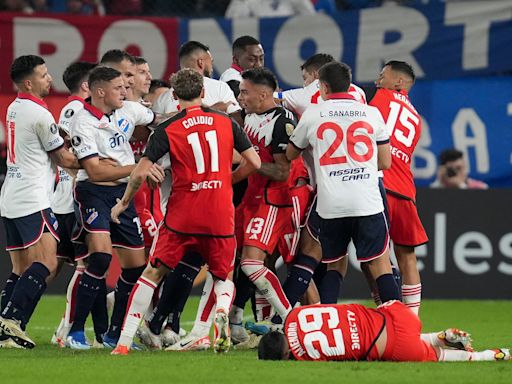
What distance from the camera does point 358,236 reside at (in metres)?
9.25

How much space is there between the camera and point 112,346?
9.85m

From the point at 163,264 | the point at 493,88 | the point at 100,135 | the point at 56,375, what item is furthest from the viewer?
the point at 493,88

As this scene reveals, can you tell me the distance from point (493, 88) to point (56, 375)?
361 inches

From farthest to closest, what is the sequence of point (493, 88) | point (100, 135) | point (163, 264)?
1. point (493, 88)
2. point (100, 135)
3. point (163, 264)

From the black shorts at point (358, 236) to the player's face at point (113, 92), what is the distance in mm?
1798

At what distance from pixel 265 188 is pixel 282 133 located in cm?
46

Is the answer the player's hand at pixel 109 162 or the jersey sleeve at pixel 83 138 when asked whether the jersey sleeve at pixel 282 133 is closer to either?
the player's hand at pixel 109 162

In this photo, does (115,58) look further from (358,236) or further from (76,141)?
(358,236)

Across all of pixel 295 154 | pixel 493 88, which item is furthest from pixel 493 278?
pixel 295 154

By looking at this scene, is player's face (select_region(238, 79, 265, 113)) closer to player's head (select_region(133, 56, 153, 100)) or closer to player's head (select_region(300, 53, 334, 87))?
player's head (select_region(300, 53, 334, 87))

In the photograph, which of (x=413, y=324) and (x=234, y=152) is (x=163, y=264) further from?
Result: (x=413, y=324)

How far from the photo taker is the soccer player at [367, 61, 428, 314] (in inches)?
406

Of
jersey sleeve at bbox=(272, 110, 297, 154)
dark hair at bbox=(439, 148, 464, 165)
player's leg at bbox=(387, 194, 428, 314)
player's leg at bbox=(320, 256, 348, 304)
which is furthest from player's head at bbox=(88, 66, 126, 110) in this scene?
dark hair at bbox=(439, 148, 464, 165)

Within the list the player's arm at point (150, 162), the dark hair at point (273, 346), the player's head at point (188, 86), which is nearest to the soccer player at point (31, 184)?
the player's arm at point (150, 162)
